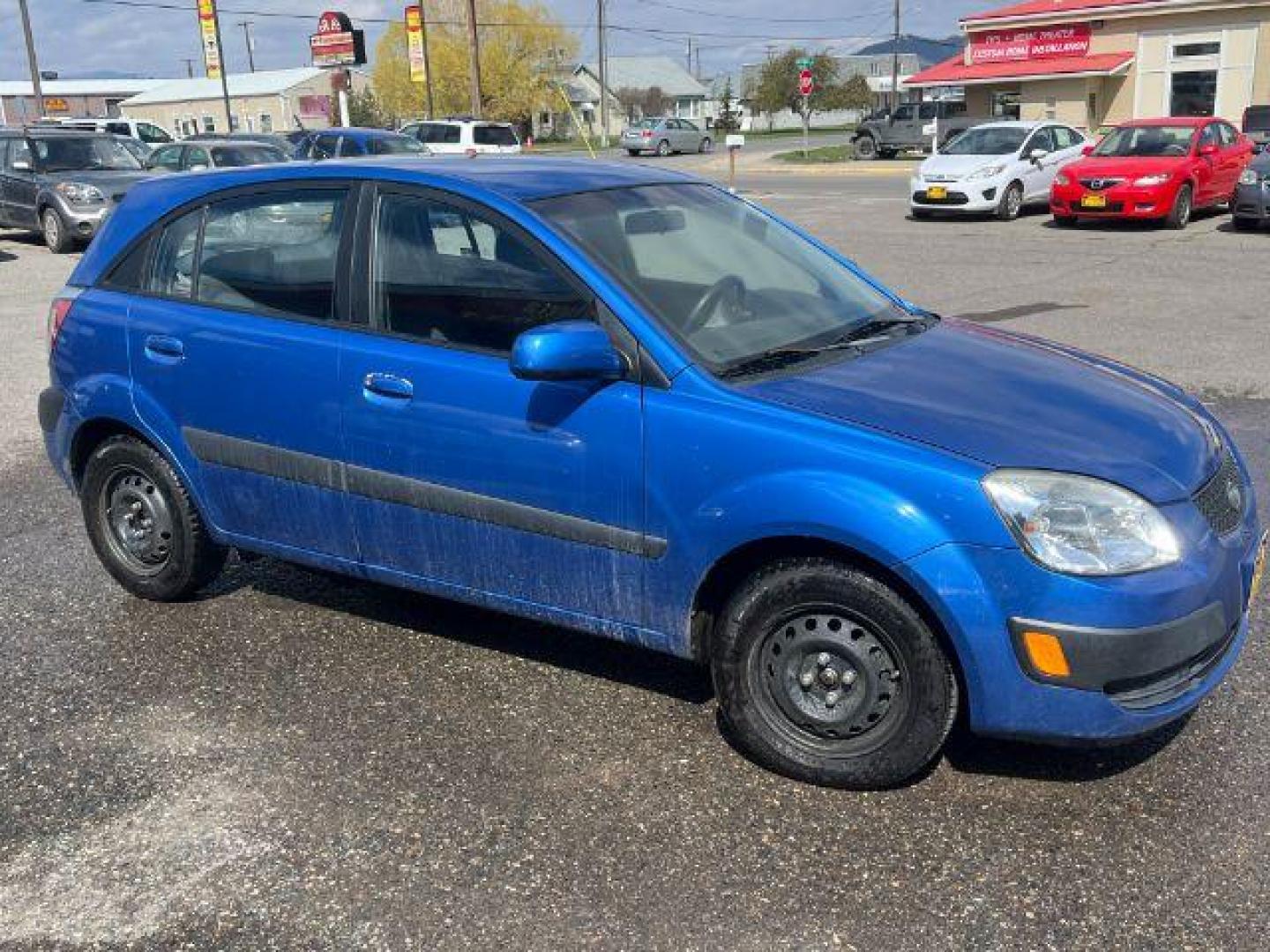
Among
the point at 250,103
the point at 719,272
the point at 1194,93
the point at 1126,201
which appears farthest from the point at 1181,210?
the point at 250,103

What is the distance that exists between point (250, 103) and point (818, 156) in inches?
2204

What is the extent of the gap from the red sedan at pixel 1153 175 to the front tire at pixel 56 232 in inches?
545

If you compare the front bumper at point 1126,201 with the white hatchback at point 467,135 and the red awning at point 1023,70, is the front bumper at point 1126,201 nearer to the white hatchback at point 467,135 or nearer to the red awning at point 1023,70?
the white hatchback at point 467,135

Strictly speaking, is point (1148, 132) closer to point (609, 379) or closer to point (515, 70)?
point (609, 379)

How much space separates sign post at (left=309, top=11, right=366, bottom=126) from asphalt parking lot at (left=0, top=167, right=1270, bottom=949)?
53265 millimetres

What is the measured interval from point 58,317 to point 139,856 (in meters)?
2.43

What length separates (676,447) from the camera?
3.29 meters

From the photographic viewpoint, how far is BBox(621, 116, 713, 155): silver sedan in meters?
51.4

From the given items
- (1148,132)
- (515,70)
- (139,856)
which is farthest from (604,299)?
(515,70)

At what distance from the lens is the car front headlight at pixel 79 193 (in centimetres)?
1661

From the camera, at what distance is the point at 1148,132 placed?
58.1ft

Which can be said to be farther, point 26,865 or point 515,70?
point 515,70

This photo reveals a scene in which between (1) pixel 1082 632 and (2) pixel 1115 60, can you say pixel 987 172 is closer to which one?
(1) pixel 1082 632

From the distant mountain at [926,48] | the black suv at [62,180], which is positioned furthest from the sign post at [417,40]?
the distant mountain at [926,48]
